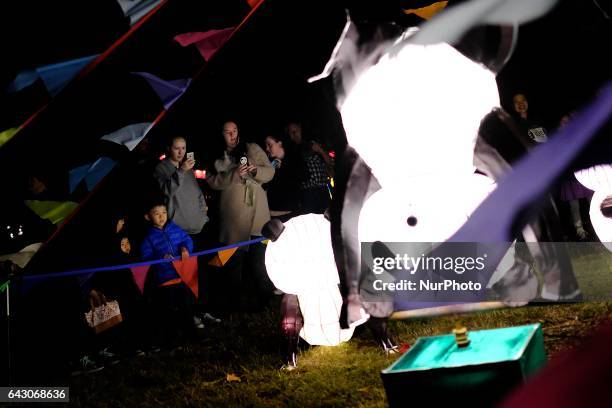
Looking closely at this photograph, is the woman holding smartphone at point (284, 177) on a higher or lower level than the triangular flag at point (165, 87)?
lower

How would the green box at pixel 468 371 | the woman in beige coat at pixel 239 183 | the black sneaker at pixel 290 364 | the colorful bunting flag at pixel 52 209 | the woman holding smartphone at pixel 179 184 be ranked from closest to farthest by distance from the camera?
the green box at pixel 468 371 → the black sneaker at pixel 290 364 → the colorful bunting flag at pixel 52 209 → the woman holding smartphone at pixel 179 184 → the woman in beige coat at pixel 239 183

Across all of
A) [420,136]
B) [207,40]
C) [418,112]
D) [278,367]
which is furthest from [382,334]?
[207,40]

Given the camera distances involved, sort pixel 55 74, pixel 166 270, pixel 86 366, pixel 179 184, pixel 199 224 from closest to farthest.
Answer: pixel 55 74 → pixel 86 366 → pixel 166 270 → pixel 179 184 → pixel 199 224

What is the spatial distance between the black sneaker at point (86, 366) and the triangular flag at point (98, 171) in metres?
2.04

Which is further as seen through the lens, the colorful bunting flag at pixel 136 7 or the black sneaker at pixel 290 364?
the black sneaker at pixel 290 364

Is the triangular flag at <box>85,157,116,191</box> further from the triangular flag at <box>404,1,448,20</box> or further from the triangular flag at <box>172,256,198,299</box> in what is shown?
the triangular flag at <box>404,1,448,20</box>

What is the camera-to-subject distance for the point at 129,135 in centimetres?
493

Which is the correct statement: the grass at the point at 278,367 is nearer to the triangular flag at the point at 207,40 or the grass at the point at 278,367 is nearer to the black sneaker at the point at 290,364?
the black sneaker at the point at 290,364

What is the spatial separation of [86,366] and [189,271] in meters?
1.41

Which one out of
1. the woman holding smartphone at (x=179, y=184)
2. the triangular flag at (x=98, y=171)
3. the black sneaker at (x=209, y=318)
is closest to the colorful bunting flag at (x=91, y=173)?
the triangular flag at (x=98, y=171)

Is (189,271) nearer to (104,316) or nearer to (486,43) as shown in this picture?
(104,316)

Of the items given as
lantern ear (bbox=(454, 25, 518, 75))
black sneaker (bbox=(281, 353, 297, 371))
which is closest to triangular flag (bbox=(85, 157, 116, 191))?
black sneaker (bbox=(281, 353, 297, 371))

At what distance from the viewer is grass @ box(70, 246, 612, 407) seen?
440 centimetres

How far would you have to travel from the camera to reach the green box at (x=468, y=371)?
252 centimetres
